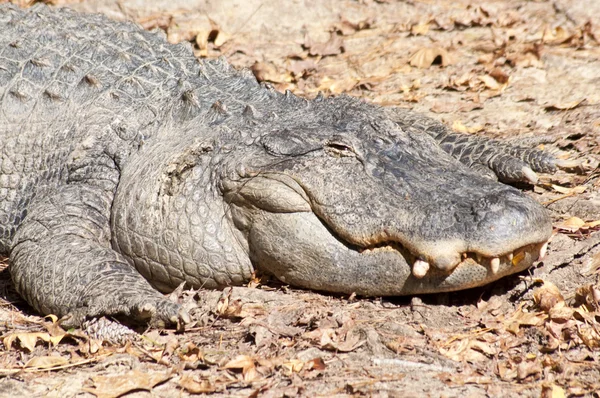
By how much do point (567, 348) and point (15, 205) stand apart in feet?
11.7

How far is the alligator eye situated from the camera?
4363mm

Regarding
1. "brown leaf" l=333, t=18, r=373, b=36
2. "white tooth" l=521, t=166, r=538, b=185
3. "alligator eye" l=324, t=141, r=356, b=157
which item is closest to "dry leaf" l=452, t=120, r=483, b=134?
"white tooth" l=521, t=166, r=538, b=185

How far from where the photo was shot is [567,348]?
3.75m

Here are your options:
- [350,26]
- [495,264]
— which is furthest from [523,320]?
[350,26]

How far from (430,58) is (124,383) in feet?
16.2

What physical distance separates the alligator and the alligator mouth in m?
0.01

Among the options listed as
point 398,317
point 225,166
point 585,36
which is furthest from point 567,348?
point 585,36

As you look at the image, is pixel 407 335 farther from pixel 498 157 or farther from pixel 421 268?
pixel 498 157

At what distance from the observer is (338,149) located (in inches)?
173

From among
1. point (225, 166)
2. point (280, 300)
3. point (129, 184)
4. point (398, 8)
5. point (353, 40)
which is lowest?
point (280, 300)

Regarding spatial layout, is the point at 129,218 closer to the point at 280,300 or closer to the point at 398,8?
the point at 280,300

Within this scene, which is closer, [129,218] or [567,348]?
[567,348]

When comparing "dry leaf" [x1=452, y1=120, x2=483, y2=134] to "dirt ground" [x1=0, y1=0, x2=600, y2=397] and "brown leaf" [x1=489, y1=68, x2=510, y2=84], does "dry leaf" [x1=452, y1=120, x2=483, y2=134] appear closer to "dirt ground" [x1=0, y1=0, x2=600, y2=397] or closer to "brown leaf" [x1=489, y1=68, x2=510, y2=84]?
"dirt ground" [x1=0, y1=0, x2=600, y2=397]

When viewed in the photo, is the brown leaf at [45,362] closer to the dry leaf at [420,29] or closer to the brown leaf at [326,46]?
the brown leaf at [326,46]
